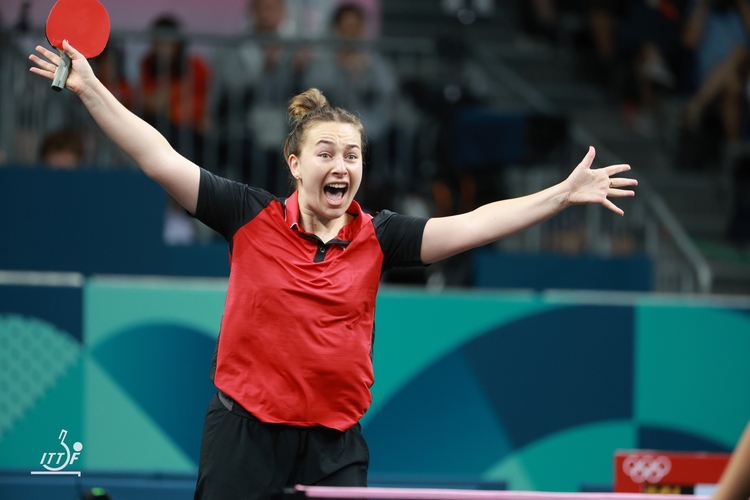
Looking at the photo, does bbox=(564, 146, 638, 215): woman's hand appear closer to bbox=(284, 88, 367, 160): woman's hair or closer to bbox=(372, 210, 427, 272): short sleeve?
bbox=(372, 210, 427, 272): short sleeve

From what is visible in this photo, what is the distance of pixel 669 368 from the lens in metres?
5.60

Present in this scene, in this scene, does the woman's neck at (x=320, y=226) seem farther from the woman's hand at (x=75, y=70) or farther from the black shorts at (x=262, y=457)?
the woman's hand at (x=75, y=70)

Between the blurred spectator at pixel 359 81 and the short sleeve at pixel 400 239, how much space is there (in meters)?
4.08

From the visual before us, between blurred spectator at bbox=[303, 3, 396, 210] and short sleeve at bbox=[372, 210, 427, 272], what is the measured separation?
408 cm

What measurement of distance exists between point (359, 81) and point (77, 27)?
4620 millimetres

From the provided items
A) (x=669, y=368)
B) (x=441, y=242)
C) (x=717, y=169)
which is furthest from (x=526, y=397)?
(x=717, y=169)

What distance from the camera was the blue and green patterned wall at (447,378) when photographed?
5.19 metres

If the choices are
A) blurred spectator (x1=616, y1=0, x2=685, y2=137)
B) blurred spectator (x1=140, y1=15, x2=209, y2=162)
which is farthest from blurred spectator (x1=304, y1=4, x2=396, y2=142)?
blurred spectator (x1=616, y1=0, x2=685, y2=137)

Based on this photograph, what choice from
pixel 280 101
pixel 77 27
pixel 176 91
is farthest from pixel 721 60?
pixel 77 27

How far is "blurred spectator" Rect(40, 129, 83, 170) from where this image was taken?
6355 millimetres

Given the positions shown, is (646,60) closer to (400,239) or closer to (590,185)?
(590,185)

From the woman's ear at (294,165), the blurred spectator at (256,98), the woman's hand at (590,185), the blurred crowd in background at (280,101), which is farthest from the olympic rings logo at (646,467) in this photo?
the blurred spectator at (256,98)

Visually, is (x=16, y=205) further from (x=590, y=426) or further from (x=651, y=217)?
(x=651, y=217)

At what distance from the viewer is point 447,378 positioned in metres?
5.48
